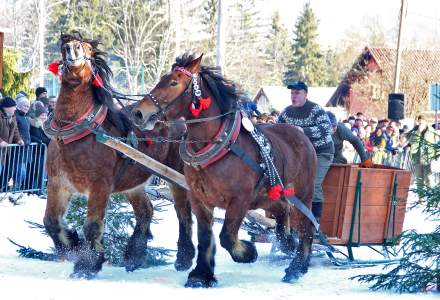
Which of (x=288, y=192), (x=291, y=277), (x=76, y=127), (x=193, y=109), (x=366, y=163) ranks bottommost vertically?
(x=291, y=277)

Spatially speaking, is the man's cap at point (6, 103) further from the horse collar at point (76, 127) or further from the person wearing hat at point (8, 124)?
the horse collar at point (76, 127)

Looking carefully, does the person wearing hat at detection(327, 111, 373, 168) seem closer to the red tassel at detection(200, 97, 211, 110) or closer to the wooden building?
the red tassel at detection(200, 97, 211, 110)

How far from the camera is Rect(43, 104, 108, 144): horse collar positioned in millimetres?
8277

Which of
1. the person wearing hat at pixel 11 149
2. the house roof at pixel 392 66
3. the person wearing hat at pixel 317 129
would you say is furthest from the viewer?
the house roof at pixel 392 66

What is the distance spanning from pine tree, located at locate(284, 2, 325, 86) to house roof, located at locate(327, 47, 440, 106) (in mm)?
8754

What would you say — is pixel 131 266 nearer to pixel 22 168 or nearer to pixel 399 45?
pixel 22 168

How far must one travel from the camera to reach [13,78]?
2486 centimetres

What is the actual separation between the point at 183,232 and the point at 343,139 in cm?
261

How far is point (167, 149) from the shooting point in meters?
9.41

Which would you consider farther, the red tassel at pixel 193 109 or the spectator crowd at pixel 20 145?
the spectator crowd at pixel 20 145

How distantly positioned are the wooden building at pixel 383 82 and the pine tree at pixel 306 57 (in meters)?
9.39

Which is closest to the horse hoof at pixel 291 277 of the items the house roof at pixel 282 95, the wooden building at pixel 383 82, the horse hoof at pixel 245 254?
the horse hoof at pixel 245 254

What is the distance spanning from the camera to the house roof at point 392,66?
1951 inches

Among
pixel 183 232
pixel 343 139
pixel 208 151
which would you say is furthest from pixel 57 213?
pixel 343 139
